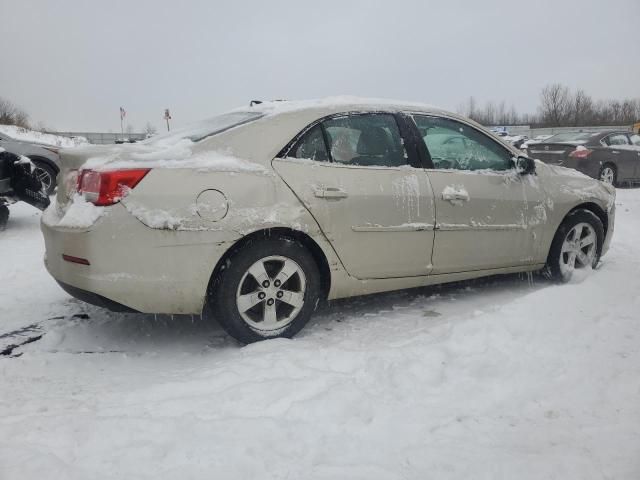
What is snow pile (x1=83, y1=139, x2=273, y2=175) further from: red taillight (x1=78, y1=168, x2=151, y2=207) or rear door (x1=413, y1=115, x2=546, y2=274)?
rear door (x1=413, y1=115, x2=546, y2=274)

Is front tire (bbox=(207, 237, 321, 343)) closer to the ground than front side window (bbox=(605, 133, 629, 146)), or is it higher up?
closer to the ground

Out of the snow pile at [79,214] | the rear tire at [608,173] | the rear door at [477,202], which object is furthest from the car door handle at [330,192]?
the rear tire at [608,173]

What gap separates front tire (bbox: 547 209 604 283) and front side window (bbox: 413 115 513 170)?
794 mm

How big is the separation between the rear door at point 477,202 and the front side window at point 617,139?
925 centimetres

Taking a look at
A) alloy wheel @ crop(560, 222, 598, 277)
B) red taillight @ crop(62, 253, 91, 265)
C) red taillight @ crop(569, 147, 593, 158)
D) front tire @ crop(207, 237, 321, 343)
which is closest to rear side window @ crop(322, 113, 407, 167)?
front tire @ crop(207, 237, 321, 343)

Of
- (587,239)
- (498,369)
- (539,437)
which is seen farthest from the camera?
(587,239)

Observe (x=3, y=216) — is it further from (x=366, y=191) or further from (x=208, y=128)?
(x=366, y=191)

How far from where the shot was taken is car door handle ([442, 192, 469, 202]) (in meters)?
3.72

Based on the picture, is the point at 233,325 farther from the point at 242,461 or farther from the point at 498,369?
the point at 498,369

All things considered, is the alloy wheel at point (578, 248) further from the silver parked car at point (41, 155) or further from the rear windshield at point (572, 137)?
the rear windshield at point (572, 137)

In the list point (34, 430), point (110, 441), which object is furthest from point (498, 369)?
point (34, 430)

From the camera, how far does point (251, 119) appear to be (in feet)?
10.9

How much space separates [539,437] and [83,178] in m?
2.66

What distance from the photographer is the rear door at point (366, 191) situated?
3244 millimetres
